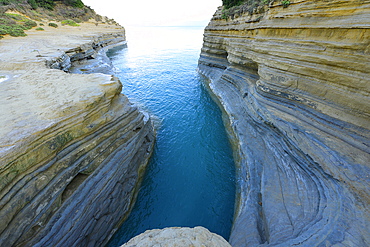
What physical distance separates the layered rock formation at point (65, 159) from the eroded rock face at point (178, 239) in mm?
3247

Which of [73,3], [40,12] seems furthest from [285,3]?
[73,3]

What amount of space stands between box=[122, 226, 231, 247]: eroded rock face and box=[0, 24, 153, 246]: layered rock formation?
325 cm

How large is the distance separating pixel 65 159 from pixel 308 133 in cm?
925

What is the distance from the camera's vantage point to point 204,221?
6910mm

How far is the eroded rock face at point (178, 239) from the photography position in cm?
304

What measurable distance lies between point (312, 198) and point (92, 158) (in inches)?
306

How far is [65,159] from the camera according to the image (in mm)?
5297

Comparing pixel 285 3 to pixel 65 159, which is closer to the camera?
pixel 65 159

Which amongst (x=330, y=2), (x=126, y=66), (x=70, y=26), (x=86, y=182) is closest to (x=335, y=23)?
(x=330, y=2)

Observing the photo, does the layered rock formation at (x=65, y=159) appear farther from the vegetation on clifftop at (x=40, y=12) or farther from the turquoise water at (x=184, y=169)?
the vegetation on clifftop at (x=40, y=12)

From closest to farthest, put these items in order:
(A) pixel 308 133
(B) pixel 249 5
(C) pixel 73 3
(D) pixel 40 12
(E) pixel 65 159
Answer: (E) pixel 65 159
(A) pixel 308 133
(B) pixel 249 5
(D) pixel 40 12
(C) pixel 73 3

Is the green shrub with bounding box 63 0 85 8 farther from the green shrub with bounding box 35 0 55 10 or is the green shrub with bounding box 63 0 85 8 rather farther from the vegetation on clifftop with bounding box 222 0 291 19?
the vegetation on clifftop with bounding box 222 0 291 19

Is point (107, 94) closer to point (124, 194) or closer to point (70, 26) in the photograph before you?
point (124, 194)

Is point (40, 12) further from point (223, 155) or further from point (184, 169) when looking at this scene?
point (223, 155)
